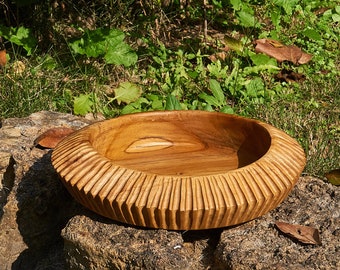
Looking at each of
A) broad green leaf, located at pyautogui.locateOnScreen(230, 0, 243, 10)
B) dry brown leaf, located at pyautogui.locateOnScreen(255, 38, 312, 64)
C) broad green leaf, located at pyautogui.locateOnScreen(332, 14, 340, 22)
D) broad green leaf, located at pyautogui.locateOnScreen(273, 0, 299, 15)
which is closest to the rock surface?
dry brown leaf, located at pyautogui.locateOnScreen(255, 38, 312, 64)

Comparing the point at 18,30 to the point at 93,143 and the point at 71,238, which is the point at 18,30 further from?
the point at 71,238

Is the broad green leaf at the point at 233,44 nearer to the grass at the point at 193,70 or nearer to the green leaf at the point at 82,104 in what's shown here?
the grass at the point at 193,70

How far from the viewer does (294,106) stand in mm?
3559

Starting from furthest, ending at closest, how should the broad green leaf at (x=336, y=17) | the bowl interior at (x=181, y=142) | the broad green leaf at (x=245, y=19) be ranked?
the broad green leaf at (x=336, y=17), the broad green leaf at (x=245, y=19), the bowl interior at (x=181, y=142)

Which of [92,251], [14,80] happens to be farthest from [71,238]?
[14,80]

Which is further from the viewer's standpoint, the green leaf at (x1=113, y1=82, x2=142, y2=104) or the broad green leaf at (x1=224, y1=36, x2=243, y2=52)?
the broad green leaf at (x1=224, y1=36, x2=243, y2=52)

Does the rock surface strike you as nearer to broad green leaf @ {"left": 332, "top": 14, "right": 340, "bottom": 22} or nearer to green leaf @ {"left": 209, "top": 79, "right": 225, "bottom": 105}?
green leaf @ {"left": 209, "top": 79, "right": 225, "bottom": 105}

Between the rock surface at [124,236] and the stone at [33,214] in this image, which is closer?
the rock surface at [124,236]

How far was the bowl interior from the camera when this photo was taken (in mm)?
2418

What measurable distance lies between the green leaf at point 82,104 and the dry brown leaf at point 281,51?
1065 mm

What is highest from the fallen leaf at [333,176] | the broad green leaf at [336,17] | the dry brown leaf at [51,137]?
the broad green leaf at [336,17]

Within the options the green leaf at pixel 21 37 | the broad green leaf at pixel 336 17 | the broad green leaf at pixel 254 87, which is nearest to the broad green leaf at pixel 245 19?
the broad green leaf at pixel 254 87

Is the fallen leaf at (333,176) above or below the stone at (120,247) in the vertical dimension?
below

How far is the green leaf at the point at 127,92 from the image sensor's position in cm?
362
